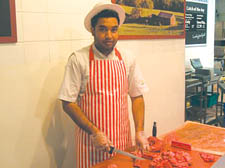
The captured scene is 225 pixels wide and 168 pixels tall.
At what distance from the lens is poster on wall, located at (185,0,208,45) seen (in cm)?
445

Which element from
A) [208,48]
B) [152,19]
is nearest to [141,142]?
[152,19]

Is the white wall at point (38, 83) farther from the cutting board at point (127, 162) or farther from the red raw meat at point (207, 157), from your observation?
the red raw meat at point (207, 157)

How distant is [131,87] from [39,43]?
0.62m

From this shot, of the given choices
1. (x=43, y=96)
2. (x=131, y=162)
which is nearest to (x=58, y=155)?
(x=43, y=96)

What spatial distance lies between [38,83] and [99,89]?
0.41 meters

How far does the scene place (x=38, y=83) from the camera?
1.65 metres

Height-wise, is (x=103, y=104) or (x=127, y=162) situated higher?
(x=103, y=104)

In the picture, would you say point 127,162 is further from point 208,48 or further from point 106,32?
point 208,48

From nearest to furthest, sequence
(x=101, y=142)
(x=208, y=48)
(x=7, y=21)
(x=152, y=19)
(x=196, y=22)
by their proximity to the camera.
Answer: (x=101, y=142)
(x=7, y=21)
(x=152, y=19)
(x=196, y=22)
(x=208, y=48)

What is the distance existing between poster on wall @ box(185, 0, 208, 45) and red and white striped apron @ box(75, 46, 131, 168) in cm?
319

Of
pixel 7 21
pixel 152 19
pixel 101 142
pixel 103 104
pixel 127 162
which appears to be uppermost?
pixel 152 19

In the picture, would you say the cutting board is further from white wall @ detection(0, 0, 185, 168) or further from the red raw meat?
white wall @ detection(0, 0, 185, 168)

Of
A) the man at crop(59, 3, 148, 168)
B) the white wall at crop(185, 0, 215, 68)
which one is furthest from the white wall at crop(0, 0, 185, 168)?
the white wall at crop(185, 0, 215, 68)

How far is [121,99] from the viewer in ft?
5.19
